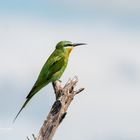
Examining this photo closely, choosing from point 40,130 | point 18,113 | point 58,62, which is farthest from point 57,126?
point 58,62

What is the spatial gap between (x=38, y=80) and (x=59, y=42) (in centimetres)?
78

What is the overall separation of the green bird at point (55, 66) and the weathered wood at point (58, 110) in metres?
1.03

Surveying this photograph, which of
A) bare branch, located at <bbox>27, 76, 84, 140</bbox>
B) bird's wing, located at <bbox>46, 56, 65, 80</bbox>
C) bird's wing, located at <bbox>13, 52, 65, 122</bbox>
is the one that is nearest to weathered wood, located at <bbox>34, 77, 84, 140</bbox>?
bare branch, located at <bbox>27, 76, 84, 140</bbox>

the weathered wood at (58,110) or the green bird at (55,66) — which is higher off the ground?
A: the green bird at (55,66)

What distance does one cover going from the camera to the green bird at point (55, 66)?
317 inches

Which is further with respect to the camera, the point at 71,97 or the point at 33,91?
the point at 33,91

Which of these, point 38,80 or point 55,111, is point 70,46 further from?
point 55,111

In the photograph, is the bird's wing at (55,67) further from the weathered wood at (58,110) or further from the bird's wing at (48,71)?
the weathered wood at (58,110)

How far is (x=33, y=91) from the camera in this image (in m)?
7.90

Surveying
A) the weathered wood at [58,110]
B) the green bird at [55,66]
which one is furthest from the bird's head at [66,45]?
the weathered wood at [58,110]

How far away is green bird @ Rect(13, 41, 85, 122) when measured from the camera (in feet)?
26.4

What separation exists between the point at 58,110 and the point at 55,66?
72.2 inches

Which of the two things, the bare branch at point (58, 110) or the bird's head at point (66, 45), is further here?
the bird's head at point (66, 45)

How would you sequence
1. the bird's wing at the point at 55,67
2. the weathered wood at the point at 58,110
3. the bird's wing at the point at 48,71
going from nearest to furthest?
1. the weathered wood at the point at 58,110
2. the bird's wing at the point at 48,71
3. the bird's wing at the point at 55,67
